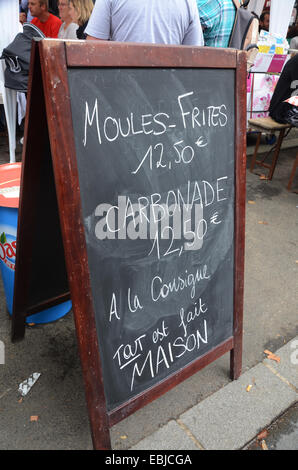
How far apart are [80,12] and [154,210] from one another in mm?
4178

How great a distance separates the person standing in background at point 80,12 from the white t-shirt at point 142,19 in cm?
256

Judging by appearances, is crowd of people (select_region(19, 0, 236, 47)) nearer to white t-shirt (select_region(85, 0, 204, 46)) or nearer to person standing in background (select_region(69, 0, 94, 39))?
white t-shirt (select_region(85, 0, 204, 46))

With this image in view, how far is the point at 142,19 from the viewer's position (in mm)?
2270

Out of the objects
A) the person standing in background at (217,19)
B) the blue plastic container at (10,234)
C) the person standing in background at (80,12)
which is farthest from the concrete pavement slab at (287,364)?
the person standing in background at (80,12)

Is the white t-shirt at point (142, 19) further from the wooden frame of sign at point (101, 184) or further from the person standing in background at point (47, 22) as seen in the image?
the person standing in background at point (47, 22)

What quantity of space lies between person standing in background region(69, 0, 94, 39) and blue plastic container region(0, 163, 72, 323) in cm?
298

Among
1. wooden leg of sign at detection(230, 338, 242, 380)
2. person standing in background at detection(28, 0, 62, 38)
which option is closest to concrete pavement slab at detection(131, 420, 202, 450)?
wooden leg of sign at detection(230, 338, 242, 380)

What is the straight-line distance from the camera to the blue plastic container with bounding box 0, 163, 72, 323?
2.10 m

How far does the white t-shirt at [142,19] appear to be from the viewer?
226cm

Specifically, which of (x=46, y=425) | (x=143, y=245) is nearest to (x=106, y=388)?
(x=46, y=425)

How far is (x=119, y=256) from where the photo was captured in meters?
1.50

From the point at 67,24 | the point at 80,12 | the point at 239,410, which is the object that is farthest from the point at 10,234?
the point at 67,24

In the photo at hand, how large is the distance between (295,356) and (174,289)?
1.14 meters

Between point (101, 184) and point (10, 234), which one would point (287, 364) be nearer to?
point (101, 184)
